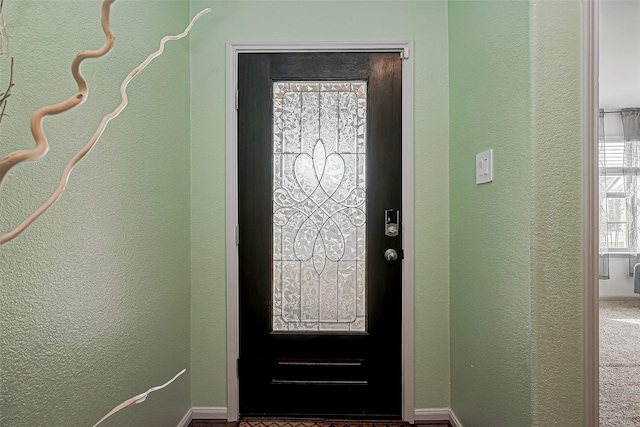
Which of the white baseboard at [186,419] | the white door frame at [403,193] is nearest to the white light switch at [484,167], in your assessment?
the white door frame at [403,193]

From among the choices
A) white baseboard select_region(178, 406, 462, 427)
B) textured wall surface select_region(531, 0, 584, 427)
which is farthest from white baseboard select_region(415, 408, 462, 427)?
textured wall surface select_region(531, 0, 584, 427)

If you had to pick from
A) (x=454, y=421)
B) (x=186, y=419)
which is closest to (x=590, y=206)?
(x=454, y=421)

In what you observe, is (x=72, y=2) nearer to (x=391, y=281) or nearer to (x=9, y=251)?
(x=9, y=251)

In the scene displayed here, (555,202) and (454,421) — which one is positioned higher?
(555,202)

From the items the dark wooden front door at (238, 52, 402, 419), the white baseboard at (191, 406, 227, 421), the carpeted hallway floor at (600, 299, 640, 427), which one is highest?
the dark wooden front door at (238, 52, 402, 419)

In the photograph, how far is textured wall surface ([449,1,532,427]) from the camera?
1280 millimetres

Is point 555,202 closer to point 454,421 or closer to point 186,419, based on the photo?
point 454,421

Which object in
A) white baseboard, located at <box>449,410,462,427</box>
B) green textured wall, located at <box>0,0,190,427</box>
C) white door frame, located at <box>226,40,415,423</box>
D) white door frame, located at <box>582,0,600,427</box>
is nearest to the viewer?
green textured wall, located at <box>0,0,190,427</box>

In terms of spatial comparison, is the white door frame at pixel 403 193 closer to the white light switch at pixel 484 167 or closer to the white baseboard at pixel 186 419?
the white baseboard at pixel 186 419

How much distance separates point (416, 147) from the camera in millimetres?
1997

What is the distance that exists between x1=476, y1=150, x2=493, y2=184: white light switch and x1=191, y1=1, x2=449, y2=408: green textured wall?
38cm

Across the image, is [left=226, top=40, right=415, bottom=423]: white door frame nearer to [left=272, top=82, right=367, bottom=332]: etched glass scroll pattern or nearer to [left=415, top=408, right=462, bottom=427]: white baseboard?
[left=415, top=408, right=462, bottom=427]: white baseboard

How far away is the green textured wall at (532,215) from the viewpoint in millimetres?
1210

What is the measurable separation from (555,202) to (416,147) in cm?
87
